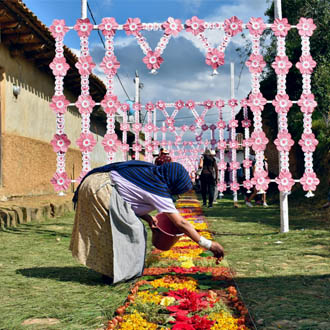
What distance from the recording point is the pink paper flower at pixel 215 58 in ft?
28.6

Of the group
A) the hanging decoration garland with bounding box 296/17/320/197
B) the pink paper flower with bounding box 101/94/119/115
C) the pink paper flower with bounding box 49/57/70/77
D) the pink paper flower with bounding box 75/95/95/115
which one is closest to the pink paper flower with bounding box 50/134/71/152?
the pink paper flower with bounding box 75/95/95/115

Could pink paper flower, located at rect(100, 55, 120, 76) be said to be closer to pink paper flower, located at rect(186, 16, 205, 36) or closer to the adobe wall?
pink paper flower, located at rect(186, 16, 205, 36)

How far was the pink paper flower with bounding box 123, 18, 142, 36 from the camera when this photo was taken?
28.2 ft

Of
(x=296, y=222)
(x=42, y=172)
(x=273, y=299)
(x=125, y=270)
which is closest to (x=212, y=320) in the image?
(x=273, y=299)

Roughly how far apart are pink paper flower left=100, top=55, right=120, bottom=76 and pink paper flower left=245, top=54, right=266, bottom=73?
262 cm

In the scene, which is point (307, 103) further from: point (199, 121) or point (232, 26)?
point (199, 121)

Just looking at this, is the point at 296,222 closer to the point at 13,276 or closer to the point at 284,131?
the point at 284,131

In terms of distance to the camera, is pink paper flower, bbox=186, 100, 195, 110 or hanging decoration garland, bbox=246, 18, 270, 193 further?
pink paper flower, bbox=186, 100, 195, 110

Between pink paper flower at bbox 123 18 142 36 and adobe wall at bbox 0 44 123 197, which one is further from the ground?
pink paper flower at bbox 123 18 142 36

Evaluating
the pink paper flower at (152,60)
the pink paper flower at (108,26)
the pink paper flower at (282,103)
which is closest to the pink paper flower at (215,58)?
the pink paper flower at (152,60)

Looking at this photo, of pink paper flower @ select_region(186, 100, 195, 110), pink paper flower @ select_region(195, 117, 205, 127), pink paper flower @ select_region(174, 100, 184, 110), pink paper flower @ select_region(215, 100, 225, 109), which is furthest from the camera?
pink paper flower @ select_region(195, 117, 205, 127)

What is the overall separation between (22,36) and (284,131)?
6837 mm

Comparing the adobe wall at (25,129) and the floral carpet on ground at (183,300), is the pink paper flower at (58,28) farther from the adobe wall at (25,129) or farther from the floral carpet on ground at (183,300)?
the floral carpet on ground at (183,300)

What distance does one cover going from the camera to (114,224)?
4.65m
